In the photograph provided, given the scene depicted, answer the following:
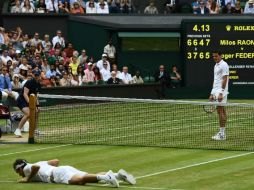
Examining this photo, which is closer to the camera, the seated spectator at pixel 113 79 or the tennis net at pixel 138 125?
the tennis net at pixel 138 125

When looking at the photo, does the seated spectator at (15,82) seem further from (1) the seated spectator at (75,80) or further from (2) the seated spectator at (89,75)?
(2) the seated spectator at (89,75)

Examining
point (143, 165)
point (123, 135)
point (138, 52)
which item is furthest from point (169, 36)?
point (143, 165)

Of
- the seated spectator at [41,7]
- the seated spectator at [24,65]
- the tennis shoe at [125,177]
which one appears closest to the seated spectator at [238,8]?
the seated spectator at [41,7]

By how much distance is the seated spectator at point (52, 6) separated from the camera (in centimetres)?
3809

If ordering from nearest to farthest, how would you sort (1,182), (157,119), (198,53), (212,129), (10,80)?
1. (1,182)
2. (212,129)
3. (157,119)
4. (10,80)
5. (198,53)

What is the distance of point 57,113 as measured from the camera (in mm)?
25125

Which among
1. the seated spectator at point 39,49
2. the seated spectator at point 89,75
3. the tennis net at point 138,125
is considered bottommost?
the tennis net at point 138,125

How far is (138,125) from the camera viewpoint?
23953mm

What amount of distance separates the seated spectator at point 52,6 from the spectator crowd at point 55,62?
1127 millimetres

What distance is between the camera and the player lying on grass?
15141 mm

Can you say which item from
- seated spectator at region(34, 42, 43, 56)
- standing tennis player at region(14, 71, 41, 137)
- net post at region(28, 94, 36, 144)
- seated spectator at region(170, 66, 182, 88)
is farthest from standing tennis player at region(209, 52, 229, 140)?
seated spectator at region(170, 66, 182, 88)

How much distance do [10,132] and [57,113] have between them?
1.47 meters

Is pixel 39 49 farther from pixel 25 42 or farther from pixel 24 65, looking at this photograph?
pixel 24 65

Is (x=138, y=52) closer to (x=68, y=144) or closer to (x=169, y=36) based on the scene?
(x=169, y=36)
